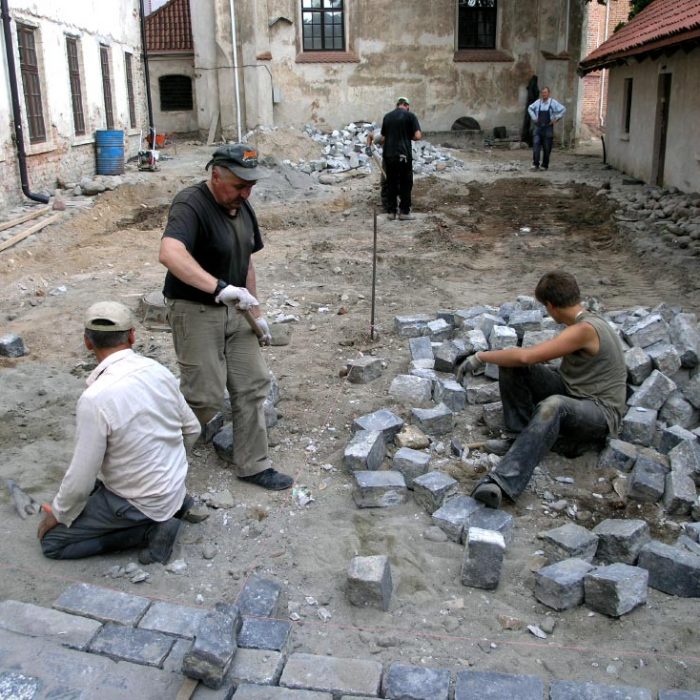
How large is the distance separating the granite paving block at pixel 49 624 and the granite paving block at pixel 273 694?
73 cm

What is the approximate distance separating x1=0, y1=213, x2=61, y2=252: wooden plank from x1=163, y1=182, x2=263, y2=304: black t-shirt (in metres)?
7.55

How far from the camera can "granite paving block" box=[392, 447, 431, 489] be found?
4.67 meters

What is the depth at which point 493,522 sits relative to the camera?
411 cm

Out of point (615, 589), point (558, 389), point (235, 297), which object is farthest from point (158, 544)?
point (558, 389)

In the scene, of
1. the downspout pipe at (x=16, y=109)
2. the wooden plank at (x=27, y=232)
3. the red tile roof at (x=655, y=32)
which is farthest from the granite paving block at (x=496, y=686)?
the downspout pipe at (x=16, y=109)

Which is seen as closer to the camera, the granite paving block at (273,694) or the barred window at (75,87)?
the granite paving block at (273,694)

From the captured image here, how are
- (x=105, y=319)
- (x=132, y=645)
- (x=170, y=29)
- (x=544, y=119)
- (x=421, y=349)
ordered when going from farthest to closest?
(x=170, y=29)
(x=544, y=119)
(x=421, y=349)
(x=105, y=319)
(x=132, y=645)

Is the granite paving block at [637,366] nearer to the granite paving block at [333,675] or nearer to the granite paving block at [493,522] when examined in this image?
the granite paving block at [493,522]

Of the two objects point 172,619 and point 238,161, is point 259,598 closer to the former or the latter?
point 172,619

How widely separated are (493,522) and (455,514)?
21 cm

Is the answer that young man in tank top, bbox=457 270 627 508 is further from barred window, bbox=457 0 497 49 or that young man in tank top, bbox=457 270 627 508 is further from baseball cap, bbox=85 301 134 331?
barred window, bbox=457 0 497 49

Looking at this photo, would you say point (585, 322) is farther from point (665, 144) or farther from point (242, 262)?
point (665, 144)

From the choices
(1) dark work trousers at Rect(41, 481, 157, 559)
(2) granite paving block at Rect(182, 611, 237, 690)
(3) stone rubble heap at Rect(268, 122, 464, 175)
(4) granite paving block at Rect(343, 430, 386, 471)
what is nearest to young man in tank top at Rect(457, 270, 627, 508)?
(4) granite paving block at Rect(343, 430, 386, 471)

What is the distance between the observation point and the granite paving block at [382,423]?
199 inches
